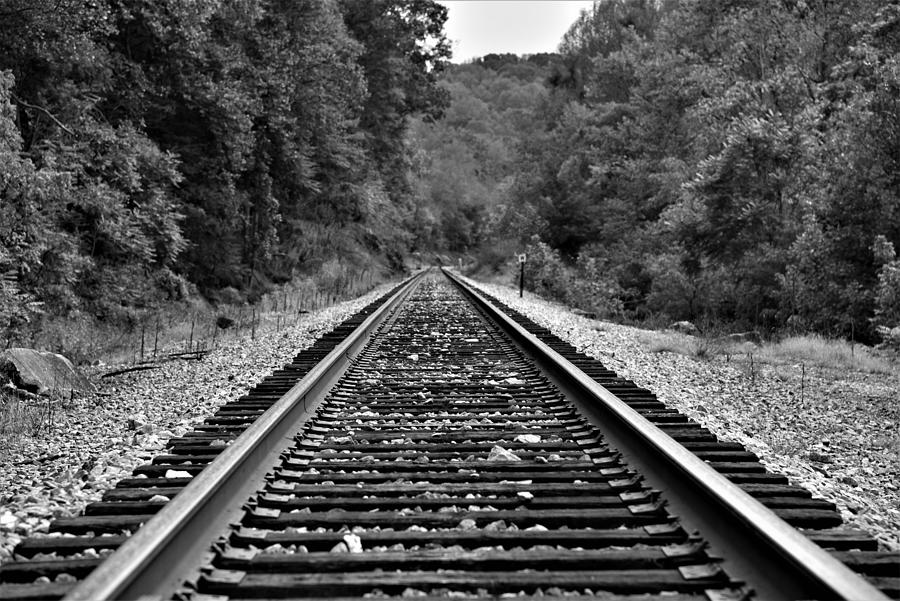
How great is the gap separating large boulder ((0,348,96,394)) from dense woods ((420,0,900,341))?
427 inches

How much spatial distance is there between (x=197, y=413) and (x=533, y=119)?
1938 inches

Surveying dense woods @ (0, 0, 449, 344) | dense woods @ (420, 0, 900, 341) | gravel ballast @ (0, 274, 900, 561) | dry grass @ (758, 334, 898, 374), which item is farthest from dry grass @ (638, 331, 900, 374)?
dense woods @ (0, 0, 449, 344)

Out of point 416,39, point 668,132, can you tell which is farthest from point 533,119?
point 668,132

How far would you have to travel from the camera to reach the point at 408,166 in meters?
Result: 43.7

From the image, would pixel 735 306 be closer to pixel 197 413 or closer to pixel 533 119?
pixel 197 413

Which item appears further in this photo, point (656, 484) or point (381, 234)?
point (381, 234)

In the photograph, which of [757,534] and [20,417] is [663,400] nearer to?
[757,534]

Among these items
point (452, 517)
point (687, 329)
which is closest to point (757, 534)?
point (452, 517)

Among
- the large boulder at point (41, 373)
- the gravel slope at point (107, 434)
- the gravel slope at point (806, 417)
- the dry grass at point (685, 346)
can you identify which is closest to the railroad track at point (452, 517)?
the gravel slope at point (107, 434)

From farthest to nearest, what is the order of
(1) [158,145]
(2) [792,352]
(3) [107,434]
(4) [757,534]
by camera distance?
1. (1) [158,145]
2. (2) [792,352]
3. (3) [107,434]
4. (4) [757,534]

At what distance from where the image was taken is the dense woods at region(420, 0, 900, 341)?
43.8 ft

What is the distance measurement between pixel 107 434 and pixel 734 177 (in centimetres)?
1635

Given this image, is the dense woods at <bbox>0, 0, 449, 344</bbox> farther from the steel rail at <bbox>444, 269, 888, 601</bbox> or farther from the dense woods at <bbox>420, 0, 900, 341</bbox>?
the dense woods at <bbox>420, 0, 900, 341</bbox>

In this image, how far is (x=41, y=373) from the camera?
693 centimetres
